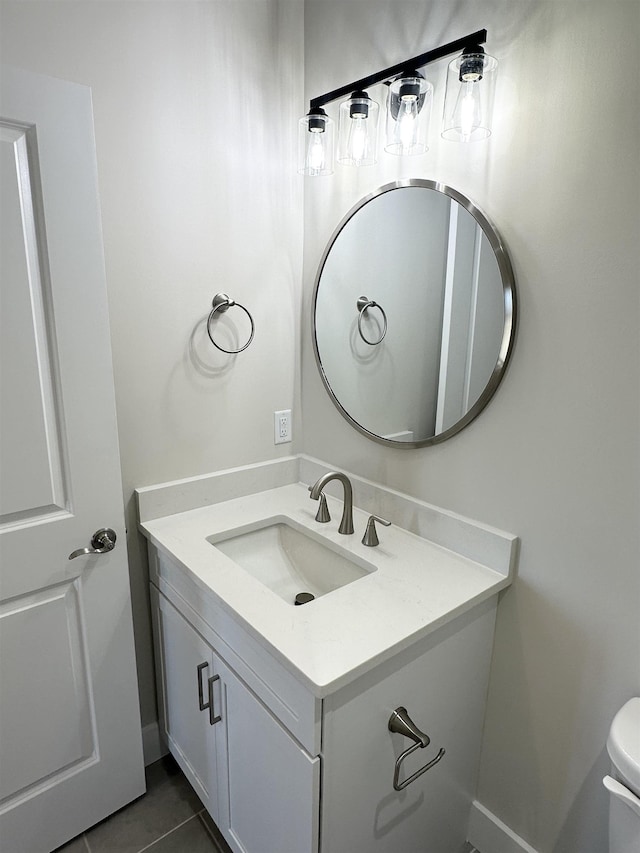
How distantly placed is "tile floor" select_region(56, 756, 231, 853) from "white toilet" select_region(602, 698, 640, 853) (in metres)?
1.06

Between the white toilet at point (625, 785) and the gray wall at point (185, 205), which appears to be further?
the gray wall at point (185, 205)

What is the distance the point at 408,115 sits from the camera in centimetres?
122

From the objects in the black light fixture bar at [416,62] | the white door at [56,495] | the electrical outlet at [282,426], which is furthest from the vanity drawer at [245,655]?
the black light fixture bar at [416,62]

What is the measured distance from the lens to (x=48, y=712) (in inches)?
53.6

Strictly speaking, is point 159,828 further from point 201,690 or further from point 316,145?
point 316,145

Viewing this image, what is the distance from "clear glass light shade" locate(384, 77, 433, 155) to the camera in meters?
1.19

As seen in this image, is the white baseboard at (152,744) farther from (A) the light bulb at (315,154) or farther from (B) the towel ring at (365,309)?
(A) the light bulb at (315,154)

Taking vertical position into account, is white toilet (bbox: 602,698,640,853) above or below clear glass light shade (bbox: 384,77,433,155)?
below

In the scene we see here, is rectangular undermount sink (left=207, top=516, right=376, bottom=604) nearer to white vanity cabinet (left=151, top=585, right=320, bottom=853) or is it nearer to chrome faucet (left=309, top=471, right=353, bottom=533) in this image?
chrome faucet (left=309, top=471, right=353, bottom=533)

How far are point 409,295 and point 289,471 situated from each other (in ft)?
2.56

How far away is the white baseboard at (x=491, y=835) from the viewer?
1368 mm

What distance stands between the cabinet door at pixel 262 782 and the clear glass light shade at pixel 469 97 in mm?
1354

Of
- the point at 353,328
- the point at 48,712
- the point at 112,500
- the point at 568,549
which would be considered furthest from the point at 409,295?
the point at 48,712

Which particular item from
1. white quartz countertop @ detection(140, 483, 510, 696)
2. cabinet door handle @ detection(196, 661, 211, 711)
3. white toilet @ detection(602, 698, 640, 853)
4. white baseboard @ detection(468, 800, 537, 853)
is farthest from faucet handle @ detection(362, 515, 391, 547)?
white baseboard @ detection(468, 800, 537, 853)
